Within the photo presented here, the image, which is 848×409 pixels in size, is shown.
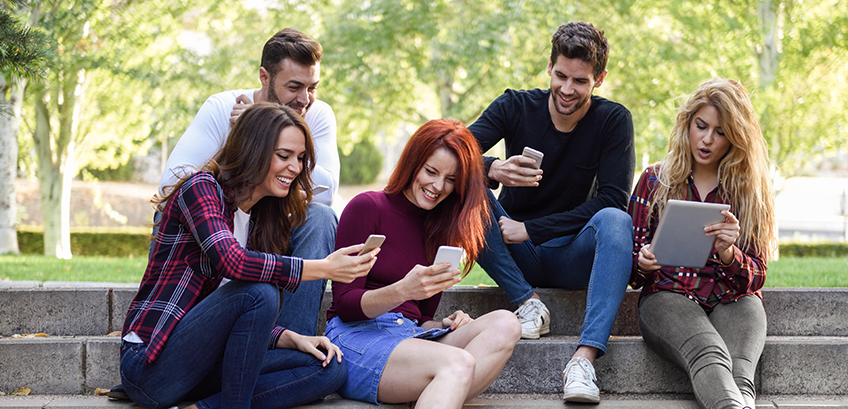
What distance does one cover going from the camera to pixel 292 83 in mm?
3750

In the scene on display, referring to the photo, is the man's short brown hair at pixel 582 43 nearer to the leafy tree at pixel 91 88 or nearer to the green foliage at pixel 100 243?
the leafy tree at pixel 91 88

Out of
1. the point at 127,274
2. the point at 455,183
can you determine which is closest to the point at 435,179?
the point at 455,183

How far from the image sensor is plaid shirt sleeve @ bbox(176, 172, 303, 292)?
247 centimetres

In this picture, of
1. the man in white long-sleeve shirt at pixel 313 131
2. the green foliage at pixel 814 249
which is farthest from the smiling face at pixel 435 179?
the green foliage at pixel 814 249

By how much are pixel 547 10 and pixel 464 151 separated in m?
8.16

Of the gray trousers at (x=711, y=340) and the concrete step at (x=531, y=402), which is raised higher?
the gray trousers at (x=711, y=340)

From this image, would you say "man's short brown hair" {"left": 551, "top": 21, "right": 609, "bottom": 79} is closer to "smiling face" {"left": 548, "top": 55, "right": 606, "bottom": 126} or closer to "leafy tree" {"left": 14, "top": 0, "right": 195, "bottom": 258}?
"smiling face" {"left": 548, "top": 55, "right": 606, "bottom": 126}

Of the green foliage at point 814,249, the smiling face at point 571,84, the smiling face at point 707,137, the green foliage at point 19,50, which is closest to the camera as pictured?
the green foliage at point 19,50

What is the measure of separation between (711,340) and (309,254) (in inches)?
71.3

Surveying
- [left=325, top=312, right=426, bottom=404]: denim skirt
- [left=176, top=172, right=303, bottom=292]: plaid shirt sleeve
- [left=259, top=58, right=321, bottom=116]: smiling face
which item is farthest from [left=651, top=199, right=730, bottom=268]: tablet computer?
[left=259, top=58, right=321, bottom=116]: smiling face

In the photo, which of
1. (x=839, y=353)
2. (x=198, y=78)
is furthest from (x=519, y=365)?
(x=198, y=78)

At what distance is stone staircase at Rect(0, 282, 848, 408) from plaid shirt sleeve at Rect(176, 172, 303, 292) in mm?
681

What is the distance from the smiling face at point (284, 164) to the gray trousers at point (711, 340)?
5.92 feet

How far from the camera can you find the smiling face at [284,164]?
2.72 metres
